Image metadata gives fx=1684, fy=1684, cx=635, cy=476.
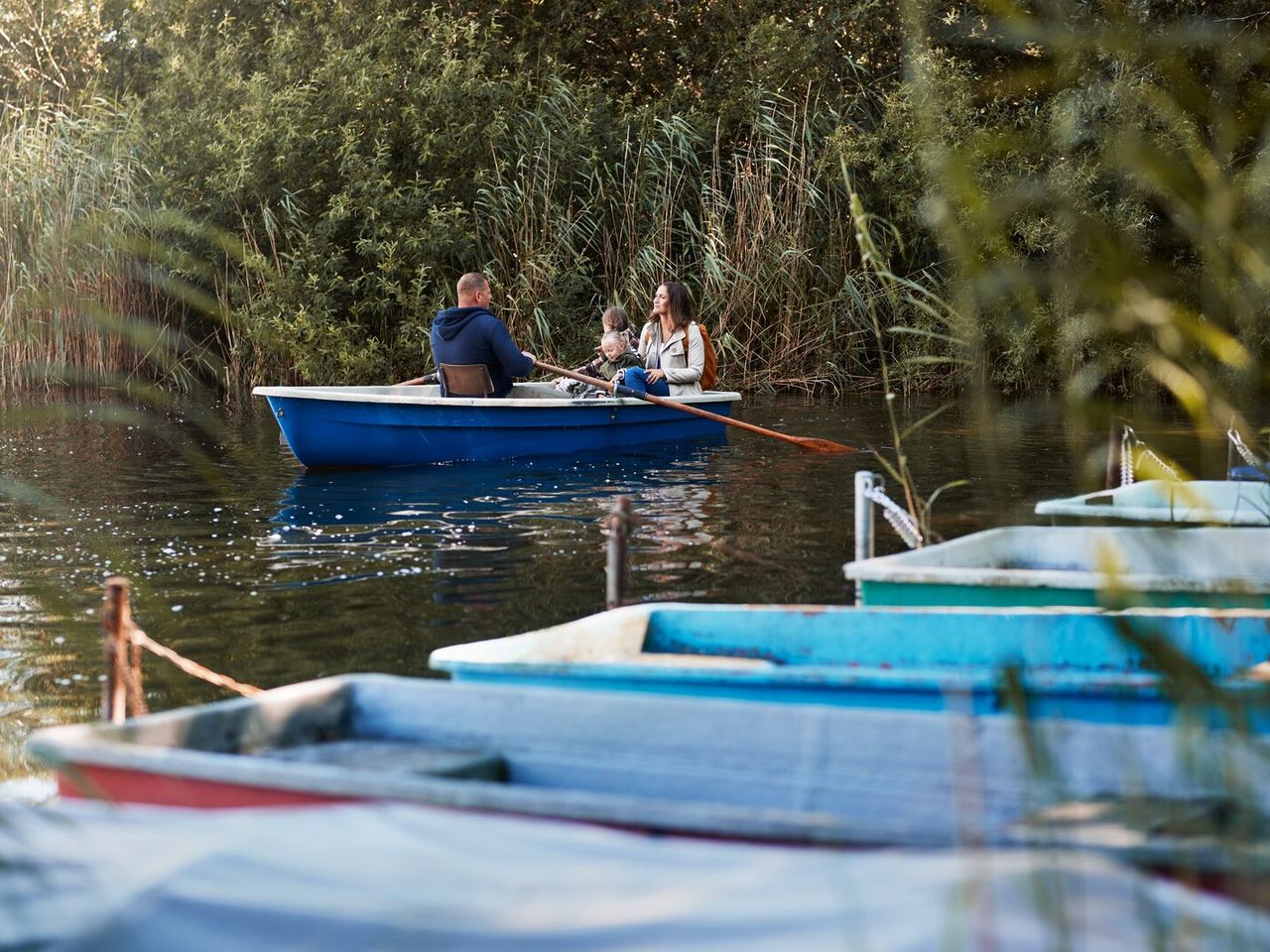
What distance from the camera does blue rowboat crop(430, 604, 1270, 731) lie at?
354 centimetres

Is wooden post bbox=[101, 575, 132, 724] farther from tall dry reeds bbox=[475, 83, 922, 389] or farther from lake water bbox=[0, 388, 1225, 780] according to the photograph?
tall dry reeds bbox=[475, 83, 922, 389]

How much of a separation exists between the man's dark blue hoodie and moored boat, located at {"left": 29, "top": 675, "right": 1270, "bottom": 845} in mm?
7971

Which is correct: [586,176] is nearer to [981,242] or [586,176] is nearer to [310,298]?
[310,298]

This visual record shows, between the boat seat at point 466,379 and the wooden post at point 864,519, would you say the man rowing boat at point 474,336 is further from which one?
the wooden post at point 864,519

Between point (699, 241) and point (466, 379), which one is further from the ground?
point (699, 241)

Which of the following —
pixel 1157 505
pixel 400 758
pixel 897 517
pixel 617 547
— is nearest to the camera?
pixel 400 758

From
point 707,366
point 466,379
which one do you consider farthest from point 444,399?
point 707,366

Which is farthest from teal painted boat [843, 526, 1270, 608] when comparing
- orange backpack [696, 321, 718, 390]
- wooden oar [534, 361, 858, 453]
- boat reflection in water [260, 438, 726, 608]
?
orange backpack [696, 321, 718, 390]

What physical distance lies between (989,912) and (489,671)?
2340 millimetres

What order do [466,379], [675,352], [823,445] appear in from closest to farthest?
[466,379] < [823,445] < [675,352]

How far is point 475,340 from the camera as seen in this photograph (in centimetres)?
1121

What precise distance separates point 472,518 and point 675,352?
3.75m

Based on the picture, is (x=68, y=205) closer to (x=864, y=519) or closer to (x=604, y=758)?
(x=864, y=519)

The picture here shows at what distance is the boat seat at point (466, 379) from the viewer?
1129cm
